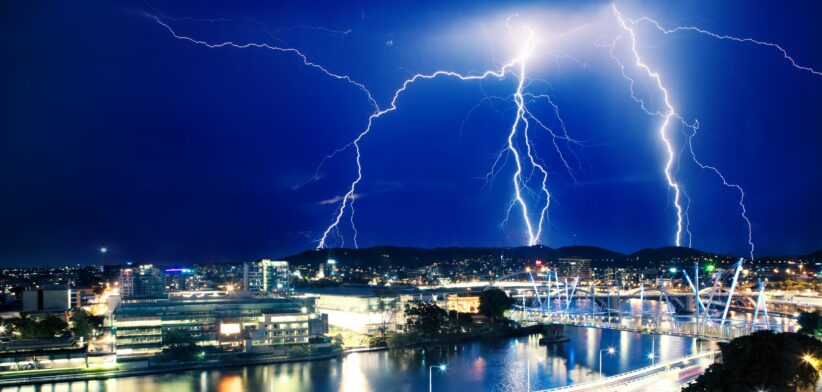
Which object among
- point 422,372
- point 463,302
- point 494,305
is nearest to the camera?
point 422,372

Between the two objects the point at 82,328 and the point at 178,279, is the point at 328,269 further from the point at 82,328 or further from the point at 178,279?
the point at 82,328

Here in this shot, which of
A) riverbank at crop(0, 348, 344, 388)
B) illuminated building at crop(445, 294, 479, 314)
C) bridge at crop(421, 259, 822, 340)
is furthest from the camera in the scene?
illuminated building at crop(445, 294, 479, 314)

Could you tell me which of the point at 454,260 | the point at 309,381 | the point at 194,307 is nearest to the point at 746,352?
the point at 309,381

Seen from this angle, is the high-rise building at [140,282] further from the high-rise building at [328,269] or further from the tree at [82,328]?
the high-rise building at [328,269]

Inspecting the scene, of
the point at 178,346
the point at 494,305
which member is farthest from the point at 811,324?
the point at 178,346

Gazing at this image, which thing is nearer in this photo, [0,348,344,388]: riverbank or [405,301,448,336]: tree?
[0,348,344,388]: riverbank

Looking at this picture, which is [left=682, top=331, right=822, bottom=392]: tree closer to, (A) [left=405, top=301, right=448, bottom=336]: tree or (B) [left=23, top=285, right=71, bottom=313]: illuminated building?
(A) [left=405, top=301, right=448, bottom=336]: tree

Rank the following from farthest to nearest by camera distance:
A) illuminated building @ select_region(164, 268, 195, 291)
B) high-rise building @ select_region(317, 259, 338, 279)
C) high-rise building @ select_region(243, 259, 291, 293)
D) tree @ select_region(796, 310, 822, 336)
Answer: high-rise building @ select_region(317, 259, 338, 279) < illuminated building @ select_region(164, 268, 195, 291) < high-rise building @ select_region(243, 259, 291, 293) < tree @ select_region(796, 310, 822, 336)

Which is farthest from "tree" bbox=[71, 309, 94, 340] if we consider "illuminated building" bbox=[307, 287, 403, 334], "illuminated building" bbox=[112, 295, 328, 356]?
"illuminated building" bbox=[307, 287, 403, 334]
